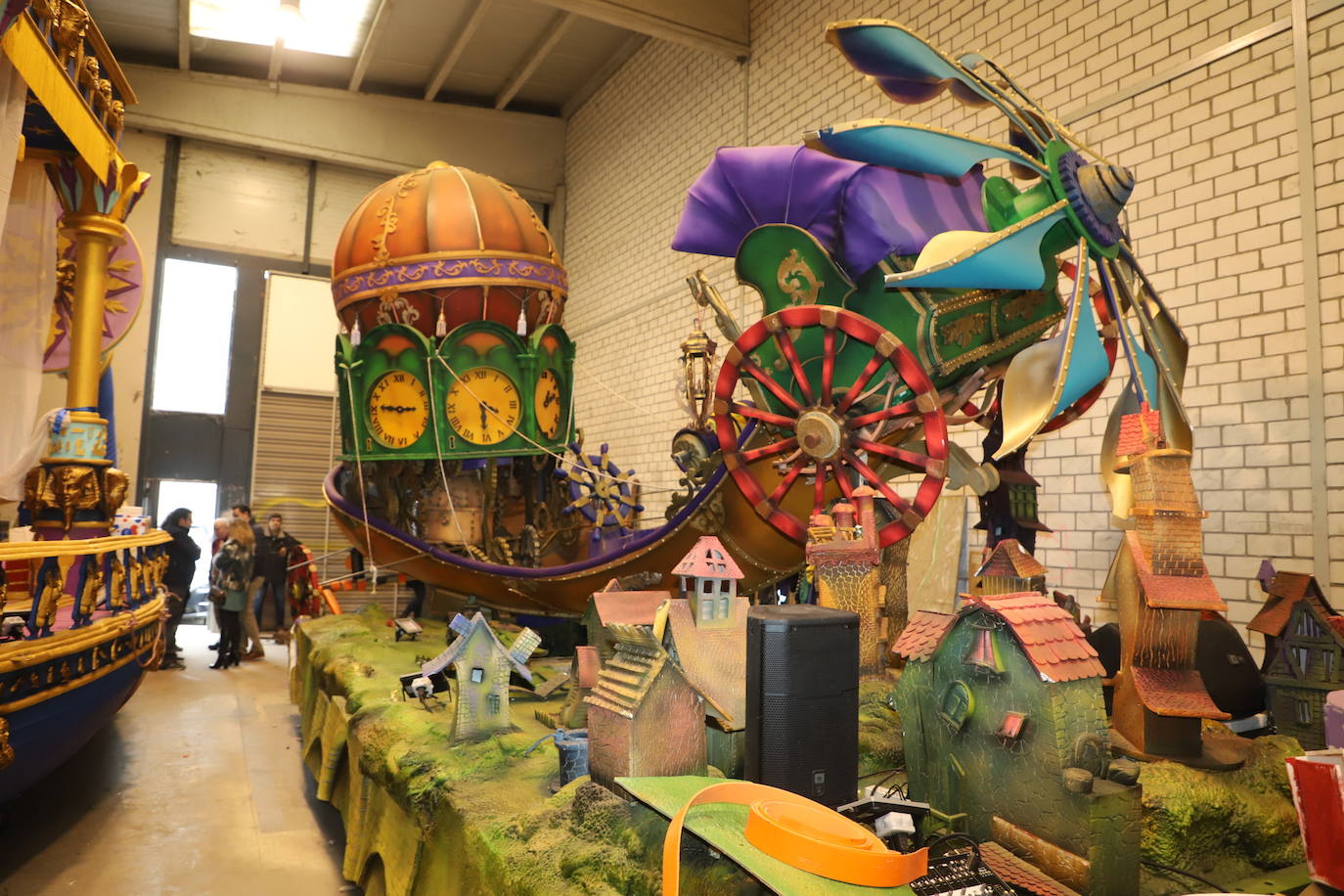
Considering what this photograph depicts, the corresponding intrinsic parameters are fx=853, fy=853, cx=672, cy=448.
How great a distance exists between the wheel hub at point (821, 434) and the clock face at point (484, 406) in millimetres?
3191

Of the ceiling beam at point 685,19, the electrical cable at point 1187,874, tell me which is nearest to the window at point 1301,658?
the electrical cable at point 1187,874

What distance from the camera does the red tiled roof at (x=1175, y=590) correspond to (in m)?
2.45

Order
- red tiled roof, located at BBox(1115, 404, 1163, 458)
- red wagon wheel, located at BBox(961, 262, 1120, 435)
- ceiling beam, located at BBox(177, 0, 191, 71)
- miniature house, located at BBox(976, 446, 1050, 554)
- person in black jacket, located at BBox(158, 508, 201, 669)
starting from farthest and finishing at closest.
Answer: ceiling beam, located at BBox(177, 0, 191, 71)
person in black jacket, located at BBox(158, 508, 201, 669)
miniature house, located at BBox(976, 446, 1050, 554)
red wagon wheel, located at BBox(961, 262, 1120, 435)
red tiled roof, located at BBox(1115, 404, 1163, 458)

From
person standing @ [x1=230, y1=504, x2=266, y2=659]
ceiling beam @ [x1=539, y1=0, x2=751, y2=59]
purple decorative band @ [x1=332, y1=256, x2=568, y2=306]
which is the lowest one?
person standing @ [x1=230, y1=504, x2=266, y2=659]

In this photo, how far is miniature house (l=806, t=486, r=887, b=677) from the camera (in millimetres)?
3117

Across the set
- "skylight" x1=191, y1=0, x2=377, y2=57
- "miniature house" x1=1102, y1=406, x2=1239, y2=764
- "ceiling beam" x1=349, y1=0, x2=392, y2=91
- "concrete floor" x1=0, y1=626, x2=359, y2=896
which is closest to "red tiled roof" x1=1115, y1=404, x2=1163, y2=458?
"miniature house" x1=1102, y1=406, x2=1239, y2=764

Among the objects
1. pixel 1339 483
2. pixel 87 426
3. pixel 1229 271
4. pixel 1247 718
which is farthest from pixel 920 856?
pixel 87 426

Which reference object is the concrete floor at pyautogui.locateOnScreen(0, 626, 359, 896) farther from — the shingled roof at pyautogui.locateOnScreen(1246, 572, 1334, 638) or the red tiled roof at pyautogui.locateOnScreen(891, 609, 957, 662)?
the shingled roof at pyautogui.locateOnScreen(1246, 572, 1334, 638)

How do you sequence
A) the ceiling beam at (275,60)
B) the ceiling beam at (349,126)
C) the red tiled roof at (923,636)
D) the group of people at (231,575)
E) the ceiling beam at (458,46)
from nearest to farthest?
the red tiled roof at (923,636), the group of people at (231,575), the ceiling beam at (458,46), the ceiling beam at (275,60), the ceiling beam at (349,126)

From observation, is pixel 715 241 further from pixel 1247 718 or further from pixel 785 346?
pixel 1247 718

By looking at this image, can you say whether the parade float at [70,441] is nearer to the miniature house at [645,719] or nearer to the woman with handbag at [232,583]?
the woman with handbag at [232,583]

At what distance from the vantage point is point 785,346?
3.68 m

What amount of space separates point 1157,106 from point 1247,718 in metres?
3.81

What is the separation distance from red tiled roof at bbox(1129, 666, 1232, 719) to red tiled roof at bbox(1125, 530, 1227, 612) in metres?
0.22
